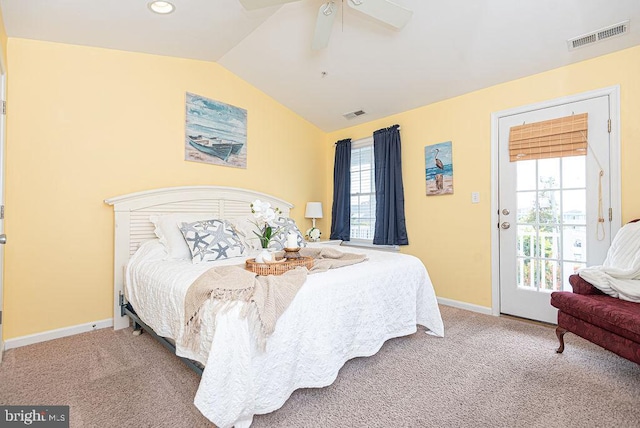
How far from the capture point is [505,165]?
122 inches

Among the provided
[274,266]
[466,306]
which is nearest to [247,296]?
[274,266]

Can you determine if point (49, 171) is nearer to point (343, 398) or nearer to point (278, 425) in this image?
point (278, 425)

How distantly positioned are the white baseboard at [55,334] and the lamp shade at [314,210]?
2.56 metres

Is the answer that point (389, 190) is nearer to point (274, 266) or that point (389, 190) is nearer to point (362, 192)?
point (362, 192)

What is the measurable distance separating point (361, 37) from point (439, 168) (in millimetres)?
1653

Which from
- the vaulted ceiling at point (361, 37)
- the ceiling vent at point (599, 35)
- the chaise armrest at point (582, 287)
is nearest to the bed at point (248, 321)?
the chaise armrest at point (582, 287)

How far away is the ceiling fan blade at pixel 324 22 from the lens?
7.13ft

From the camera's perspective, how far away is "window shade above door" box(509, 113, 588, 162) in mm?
2668

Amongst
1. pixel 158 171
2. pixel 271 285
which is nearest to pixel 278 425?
pixel 271 285

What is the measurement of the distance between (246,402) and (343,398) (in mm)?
606

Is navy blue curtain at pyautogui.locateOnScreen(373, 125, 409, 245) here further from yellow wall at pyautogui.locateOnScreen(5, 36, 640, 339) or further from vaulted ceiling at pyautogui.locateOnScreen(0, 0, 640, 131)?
vaulted ceiling at pyautogui.locateOnScreen(0, 0, 640, 131)

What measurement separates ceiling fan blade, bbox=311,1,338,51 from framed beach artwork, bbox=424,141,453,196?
1805 millimetres

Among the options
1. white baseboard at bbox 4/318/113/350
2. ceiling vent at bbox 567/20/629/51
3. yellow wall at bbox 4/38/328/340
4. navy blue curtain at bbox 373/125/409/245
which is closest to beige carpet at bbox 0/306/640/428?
white baseboard at bbox 4/318/113/350

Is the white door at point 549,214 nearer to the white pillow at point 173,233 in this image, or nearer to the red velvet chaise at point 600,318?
the red velvet chaise at point 600,318
